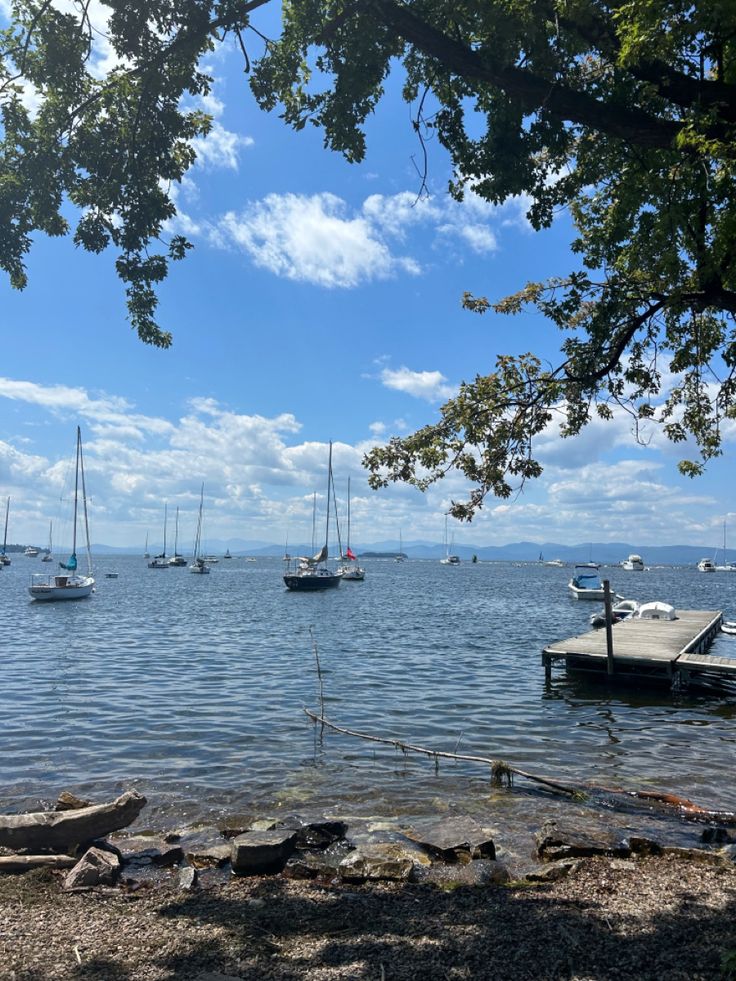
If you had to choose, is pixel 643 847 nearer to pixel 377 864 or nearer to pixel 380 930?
pixel 377 864

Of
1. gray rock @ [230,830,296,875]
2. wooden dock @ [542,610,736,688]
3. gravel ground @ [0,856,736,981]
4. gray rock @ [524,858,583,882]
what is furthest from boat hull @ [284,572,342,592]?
gravel ground @ [0,856,736,981]

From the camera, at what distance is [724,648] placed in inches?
1405

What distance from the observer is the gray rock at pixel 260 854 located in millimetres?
8695

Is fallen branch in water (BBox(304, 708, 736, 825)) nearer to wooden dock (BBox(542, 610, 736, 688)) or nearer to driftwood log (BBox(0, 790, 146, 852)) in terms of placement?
driftwood log (BBox(0, 790, 146, 852))

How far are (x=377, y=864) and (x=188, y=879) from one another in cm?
233

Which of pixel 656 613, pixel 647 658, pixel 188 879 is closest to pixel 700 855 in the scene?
pixel 188 879

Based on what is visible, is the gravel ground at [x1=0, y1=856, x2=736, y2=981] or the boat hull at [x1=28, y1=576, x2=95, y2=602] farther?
the boat hull at [x1=28, y1=576, x2=95, y2=602]

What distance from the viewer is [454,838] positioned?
394 inches

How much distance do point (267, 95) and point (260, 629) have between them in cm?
3633

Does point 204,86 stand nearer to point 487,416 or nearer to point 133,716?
point 487,416

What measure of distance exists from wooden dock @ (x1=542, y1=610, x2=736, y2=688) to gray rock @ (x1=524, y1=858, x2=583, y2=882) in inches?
603

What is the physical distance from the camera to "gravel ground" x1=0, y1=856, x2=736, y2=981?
18.9 feet

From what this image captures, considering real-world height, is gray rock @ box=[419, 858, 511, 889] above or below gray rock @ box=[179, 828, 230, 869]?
above

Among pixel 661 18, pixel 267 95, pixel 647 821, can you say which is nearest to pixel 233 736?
pixel 647 821
